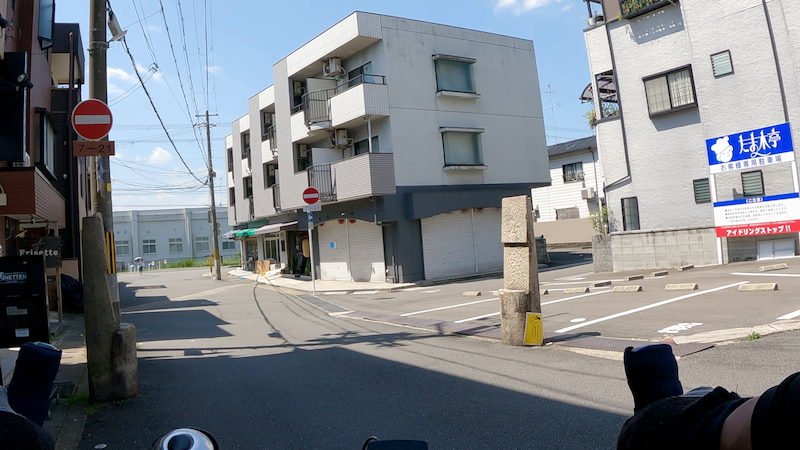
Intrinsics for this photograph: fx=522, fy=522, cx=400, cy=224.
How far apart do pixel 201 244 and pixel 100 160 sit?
62516 millimetres

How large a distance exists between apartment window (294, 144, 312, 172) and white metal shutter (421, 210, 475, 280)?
7.75 metres

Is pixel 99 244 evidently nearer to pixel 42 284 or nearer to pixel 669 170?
pixel 42 284

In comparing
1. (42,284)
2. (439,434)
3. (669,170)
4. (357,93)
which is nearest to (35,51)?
(42,284)

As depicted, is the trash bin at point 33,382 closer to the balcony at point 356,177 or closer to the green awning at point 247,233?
the balcony at point 356,177

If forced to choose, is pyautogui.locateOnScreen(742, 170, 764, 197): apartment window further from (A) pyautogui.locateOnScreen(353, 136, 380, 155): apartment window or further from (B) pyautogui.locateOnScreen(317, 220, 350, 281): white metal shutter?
(B) pyautogui.locateOnScreen(317, 220, 350, 281): white metal shutter

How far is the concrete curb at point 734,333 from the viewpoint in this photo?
683 centimetres

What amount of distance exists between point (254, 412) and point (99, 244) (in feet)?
8.30

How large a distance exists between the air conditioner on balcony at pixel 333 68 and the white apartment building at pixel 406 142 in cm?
6

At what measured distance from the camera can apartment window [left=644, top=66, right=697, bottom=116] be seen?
17.0 meters

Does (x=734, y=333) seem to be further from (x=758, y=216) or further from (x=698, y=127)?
(x=698, y=127)

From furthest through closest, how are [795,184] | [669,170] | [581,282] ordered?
[669,170] → [581,282] → [795,184]

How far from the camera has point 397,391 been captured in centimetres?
563

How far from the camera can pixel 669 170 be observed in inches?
691

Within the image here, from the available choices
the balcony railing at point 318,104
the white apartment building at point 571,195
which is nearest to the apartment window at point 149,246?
the white apartment building at point 571,195
